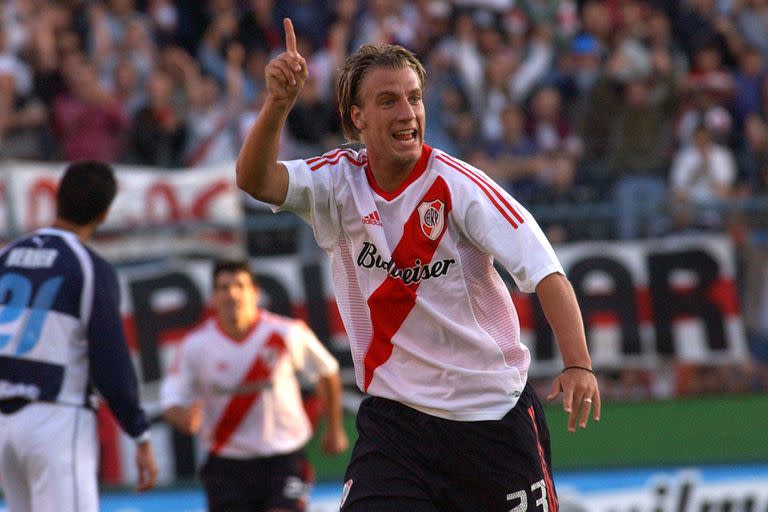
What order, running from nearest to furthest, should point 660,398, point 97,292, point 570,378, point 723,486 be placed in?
point 570,378, point 97,292, point 723,486, point 660,398

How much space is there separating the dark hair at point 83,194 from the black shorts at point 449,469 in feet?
7.55

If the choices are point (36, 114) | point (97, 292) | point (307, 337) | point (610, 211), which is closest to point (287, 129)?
point (36, 114)

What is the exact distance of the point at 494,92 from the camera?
13.6m

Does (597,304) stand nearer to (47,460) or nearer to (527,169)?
(527,169)

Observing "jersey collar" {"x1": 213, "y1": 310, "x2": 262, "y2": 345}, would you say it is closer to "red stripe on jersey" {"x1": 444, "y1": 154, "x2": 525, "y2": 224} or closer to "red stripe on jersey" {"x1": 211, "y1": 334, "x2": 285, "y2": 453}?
"red stripe on jersey" {"x1": 211, "y1": 334, "x2": 285, "y2": 453}

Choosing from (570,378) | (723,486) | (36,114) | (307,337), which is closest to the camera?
(570,378)

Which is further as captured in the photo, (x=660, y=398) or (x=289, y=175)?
(x=660, y=398)

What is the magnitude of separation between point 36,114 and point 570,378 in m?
9.04

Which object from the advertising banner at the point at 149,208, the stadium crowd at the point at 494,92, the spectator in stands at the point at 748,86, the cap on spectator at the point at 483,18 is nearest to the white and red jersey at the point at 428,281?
the advertising banner at the point at 149,208

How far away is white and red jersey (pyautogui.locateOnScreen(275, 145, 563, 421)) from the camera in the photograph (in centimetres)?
519

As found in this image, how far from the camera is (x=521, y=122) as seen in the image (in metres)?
13.3

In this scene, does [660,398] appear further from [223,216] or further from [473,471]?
[473,471]

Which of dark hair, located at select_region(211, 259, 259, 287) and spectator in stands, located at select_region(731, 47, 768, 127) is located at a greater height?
spectator in stands, located at select_region(731, 47, 768, 127)

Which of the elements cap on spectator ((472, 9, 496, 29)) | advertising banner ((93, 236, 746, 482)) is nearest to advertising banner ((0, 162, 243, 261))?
advertising banner ((93, 236, 746, 482))
